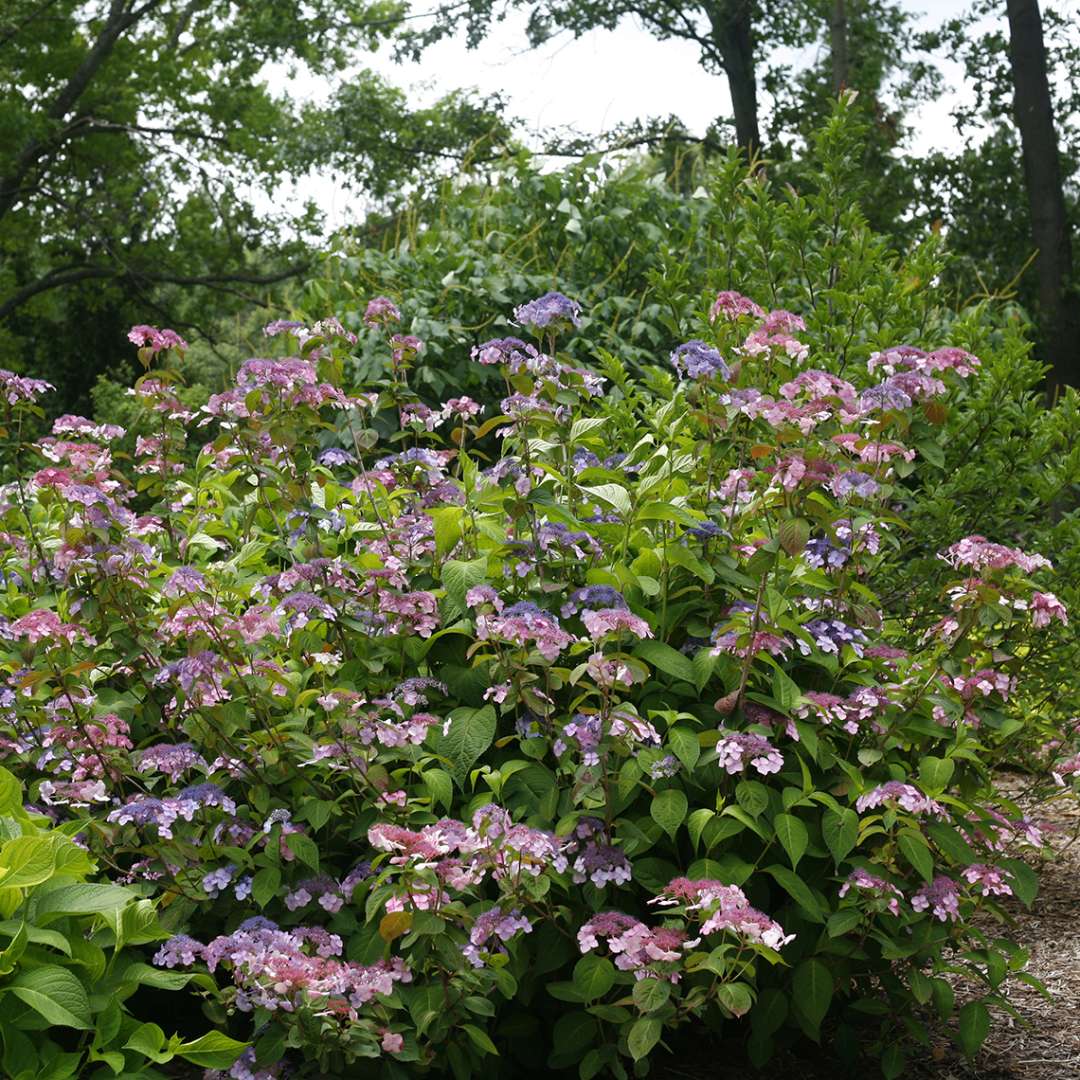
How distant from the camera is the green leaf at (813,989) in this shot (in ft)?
9.25

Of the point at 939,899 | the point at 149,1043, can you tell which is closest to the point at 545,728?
the point at 939,899

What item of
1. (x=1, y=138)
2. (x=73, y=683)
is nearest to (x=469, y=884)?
(x=73, y=683)

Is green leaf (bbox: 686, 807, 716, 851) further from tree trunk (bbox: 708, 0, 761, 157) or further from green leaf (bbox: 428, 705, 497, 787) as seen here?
tree trunk (bbox: 708, 0, 761, 157)

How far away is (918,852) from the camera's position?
282cm

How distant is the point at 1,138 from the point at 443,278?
38.0 ft

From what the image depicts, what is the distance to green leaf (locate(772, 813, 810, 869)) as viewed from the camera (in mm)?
2760

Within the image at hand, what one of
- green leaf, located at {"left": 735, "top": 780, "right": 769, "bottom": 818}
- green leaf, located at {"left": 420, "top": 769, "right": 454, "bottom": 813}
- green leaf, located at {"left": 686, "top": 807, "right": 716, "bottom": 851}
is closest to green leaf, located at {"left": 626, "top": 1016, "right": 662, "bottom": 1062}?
green leaf, located at {"left": 686, "top": 807, "right": 716, "bottom": 851}

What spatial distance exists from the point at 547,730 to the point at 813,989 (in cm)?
80

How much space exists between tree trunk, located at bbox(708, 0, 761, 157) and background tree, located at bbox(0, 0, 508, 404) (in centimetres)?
314

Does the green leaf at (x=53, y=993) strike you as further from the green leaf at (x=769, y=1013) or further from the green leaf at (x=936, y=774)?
the green leaf at (x=936, y=774)

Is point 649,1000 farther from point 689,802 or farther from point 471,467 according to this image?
point 471,467

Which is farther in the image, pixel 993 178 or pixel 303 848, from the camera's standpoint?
pixel 993 178

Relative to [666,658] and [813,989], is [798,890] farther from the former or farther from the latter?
[666,658]

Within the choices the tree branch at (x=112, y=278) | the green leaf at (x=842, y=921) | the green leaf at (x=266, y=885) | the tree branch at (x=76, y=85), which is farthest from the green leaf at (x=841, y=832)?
the tree branch at (x=76, y=85)
